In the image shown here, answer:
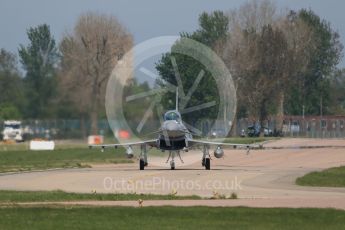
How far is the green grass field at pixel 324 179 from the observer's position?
38719 millimetres

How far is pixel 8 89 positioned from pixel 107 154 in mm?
9213

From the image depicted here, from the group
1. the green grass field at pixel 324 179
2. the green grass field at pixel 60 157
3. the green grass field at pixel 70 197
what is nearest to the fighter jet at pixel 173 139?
the green grass field at pixel 324 179

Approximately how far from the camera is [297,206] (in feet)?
89.7

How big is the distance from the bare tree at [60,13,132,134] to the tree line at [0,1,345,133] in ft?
0.26

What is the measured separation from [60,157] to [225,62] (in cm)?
3881

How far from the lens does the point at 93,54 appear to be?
74.6 metres

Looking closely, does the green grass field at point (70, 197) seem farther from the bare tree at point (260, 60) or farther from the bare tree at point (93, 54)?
the bare tree at point (260, 60)

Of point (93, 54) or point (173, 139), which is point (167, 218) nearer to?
point (173, 139)

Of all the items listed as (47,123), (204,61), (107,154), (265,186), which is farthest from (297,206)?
(107,154)

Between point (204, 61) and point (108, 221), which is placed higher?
point (204, 61)

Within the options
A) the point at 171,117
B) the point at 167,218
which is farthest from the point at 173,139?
the point at 167,218

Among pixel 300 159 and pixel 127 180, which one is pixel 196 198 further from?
pixel 300 159

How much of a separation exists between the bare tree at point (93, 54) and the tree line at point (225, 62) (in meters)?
0.08

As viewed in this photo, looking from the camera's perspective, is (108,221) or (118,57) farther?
(118,57)
